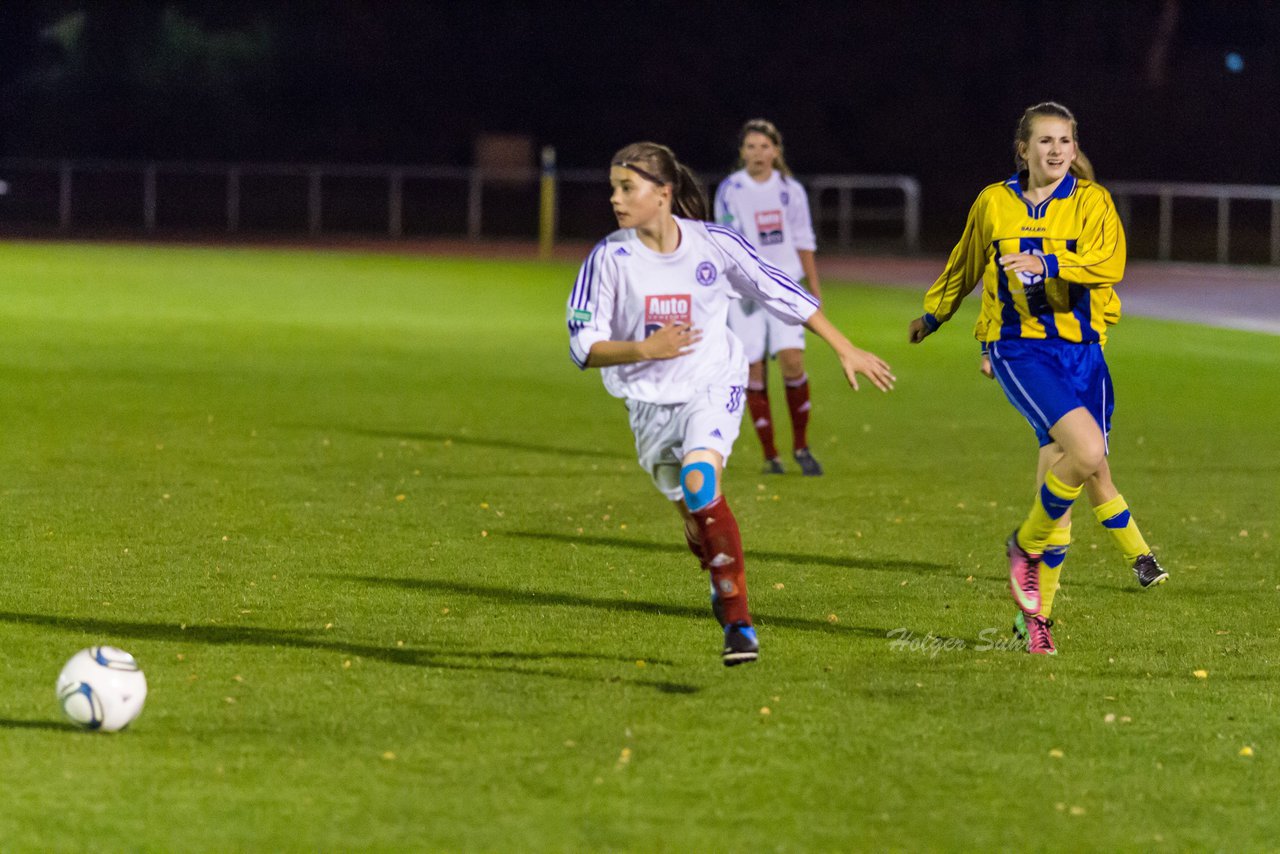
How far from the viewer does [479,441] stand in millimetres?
13133

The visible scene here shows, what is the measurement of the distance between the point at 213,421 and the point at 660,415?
26.0 feet

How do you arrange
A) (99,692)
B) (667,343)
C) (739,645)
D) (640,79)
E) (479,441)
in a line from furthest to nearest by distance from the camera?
(640,79) → (479,441) → (739,645) → (667,343) → (99,692)

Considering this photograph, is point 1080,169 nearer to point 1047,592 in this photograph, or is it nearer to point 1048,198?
point 1048,198

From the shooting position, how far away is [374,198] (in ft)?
150

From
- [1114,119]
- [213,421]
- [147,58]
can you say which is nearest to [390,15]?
[147,58]

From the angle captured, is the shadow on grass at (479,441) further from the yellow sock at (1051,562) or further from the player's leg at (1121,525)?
the yellow sock at (1051,562)

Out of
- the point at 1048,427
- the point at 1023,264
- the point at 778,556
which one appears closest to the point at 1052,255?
the point at 1023,264

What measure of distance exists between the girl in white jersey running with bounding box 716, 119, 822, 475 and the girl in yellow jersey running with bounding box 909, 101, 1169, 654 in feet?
15.6

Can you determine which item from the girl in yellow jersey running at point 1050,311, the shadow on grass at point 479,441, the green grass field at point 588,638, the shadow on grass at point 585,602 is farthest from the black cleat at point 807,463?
the girl in yellow jersey running at point 1050,311

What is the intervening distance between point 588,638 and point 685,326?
1408 mm

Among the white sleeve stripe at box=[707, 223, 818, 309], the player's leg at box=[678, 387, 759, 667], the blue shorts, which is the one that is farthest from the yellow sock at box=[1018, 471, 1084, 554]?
the player's leg at box=[678, 387, 759, 667]

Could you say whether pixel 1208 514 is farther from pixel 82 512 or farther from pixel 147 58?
pixel 147 58

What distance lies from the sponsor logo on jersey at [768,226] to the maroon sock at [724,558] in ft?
18.7

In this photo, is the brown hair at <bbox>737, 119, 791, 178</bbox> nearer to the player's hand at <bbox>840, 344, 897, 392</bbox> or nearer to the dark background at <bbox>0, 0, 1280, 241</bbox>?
the player's hand at <bbox>840, 344, 897, 392</bbox>
